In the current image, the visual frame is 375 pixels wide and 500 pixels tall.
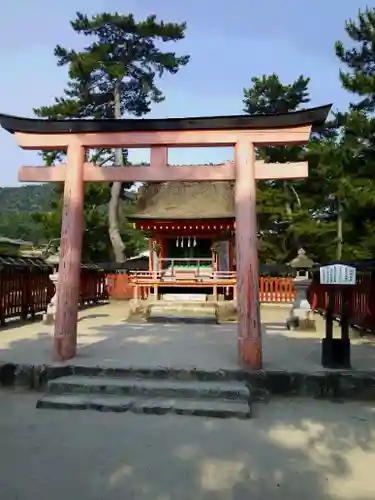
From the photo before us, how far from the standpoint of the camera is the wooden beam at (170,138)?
25.3 ft

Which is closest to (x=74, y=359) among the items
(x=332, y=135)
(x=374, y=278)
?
(x=374, y=278)

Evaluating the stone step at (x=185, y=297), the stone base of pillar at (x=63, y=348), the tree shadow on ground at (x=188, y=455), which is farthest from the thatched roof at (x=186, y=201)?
the tree shadow on ground at (x=188, y=455)

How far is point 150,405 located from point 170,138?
169 inches

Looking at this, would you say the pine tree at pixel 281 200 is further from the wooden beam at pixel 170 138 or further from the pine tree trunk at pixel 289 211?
the wooden beam at pixel 170 138

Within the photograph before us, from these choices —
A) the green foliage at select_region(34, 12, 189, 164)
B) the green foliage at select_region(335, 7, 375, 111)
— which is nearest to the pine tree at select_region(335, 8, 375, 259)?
the green foliage at select_region(335, 7, 375, 111)

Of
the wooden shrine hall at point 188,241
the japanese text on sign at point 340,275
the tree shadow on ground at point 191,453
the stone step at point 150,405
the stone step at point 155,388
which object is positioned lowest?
the tree shadow on ground at point 191,453

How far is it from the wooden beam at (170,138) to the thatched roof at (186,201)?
9.48m

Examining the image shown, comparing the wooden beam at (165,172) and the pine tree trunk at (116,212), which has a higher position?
the pine tree trunk at (116,212)

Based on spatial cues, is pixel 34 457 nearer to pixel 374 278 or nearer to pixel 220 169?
pixel 220 169

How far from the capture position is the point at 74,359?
758 centimetres

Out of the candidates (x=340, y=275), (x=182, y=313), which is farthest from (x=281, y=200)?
(x=340, y=275)

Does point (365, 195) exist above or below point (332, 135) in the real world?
below

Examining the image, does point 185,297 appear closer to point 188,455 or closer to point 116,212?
point 116,212

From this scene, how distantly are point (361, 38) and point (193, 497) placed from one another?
22.6m
